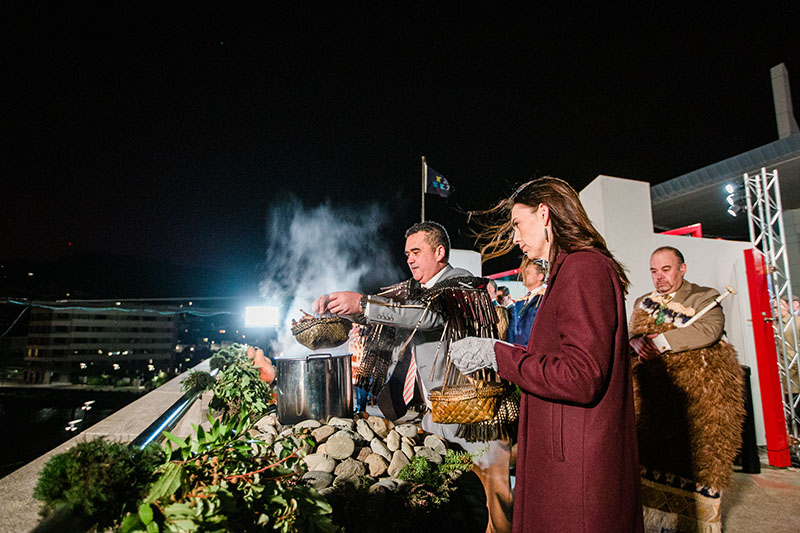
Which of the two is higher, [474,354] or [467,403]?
[474,354]

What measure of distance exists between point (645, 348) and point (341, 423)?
8.74ft

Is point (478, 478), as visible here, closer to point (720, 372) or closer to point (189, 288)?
point (720, 372)

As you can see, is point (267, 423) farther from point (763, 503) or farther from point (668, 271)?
point (763, 503)

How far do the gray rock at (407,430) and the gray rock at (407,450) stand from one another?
0.55ft

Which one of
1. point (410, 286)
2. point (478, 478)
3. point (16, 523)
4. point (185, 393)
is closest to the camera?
point (16, 523)

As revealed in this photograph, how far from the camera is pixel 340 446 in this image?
10.2ft

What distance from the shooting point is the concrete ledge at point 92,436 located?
1.72m

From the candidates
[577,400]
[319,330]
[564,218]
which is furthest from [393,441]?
[564,218]

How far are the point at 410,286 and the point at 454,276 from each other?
1.86 feet

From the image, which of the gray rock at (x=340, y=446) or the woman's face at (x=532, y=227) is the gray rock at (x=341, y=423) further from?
the woman's face at (x=532, y=227)

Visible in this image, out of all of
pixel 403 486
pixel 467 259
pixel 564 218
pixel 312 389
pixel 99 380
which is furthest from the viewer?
pixel 99 380

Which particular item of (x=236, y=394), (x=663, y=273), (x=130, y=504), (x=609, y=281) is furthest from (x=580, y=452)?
(x=236, y=394)

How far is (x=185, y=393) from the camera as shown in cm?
486

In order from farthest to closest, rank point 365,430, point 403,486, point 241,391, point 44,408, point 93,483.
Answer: point 44,408
point 241,391
point 365,430
point 403,486
point 93,483
